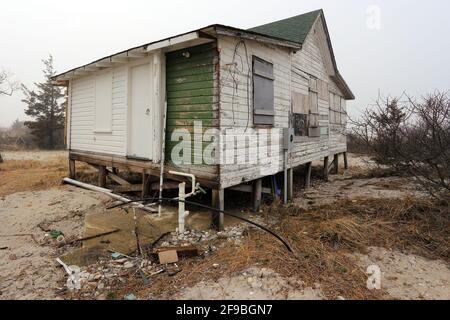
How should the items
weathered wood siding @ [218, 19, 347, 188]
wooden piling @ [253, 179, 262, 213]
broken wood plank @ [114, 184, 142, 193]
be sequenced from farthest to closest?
broken wood plank @ [114, 184, 142, 193], wooden piling @ [253, 179, 262, 213], weathered wood siding @ [218, 19, 347, 188]

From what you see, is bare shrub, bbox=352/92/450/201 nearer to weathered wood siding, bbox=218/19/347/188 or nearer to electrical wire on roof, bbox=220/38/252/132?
weathered wood siding, bbox=218/19/347/188

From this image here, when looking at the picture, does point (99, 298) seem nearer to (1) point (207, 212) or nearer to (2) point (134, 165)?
(1) point (207, 212)

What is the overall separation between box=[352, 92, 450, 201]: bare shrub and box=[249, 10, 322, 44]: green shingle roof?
352 centimetres

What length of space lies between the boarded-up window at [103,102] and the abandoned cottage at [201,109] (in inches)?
1.1

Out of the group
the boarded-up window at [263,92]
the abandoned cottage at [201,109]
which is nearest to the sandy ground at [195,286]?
the abandoned cottage at [201,109]

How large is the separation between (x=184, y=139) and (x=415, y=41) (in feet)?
54.0

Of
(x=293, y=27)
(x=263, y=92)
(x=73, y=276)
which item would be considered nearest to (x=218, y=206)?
(x=73, y=276)

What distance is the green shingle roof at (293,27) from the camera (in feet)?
28.4

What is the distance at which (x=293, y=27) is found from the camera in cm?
941

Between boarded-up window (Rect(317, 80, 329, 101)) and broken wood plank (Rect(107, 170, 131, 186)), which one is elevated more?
boarded-up window (Rect(317, 80, 329, 101))

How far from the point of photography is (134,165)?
665 centimetres

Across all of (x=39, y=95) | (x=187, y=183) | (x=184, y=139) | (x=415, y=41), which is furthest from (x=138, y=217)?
(x=39, y=95)

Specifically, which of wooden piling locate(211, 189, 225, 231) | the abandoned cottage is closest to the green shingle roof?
the abandoned cottage

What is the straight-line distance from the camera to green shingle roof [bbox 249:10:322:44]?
866 centimetres
